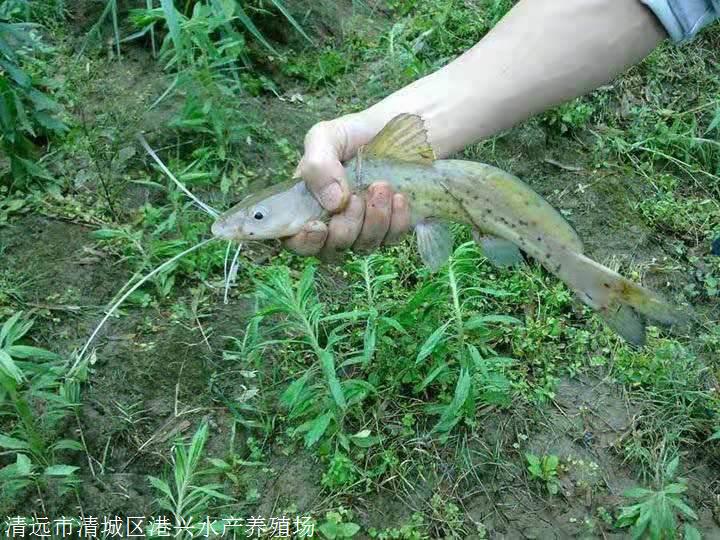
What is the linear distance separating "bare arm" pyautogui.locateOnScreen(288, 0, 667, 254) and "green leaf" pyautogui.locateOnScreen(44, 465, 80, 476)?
3.33 ft

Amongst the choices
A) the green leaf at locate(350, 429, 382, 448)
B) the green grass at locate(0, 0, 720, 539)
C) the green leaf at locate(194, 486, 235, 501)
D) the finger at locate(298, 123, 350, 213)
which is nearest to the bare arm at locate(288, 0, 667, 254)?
the finger at locate(298, 123, 350, 213)

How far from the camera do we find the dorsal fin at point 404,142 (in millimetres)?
2314

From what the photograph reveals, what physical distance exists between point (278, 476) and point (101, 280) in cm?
114

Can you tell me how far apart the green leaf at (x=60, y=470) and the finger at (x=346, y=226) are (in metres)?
1.06

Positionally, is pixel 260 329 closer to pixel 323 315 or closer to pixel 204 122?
pixel 323 315

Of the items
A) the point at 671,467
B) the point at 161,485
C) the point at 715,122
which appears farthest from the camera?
the point at 715,122

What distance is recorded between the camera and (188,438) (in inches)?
121

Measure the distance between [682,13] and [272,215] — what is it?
1253 millimetres

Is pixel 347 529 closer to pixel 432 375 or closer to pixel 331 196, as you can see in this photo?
pixel 432 375

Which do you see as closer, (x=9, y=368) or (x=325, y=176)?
(x=325, y=176)

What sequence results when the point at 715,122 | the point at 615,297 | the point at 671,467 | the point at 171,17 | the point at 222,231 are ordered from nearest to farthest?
the point at 615,297 < the point at 222,231 < the point at 671,467 < the point at 171,17 < the point at 715,122

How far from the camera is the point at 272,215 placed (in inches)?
95.1

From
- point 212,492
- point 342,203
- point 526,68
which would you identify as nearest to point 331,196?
point 342,203

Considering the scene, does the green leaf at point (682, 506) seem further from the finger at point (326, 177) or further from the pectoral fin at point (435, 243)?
the finger at point (326, 177)
